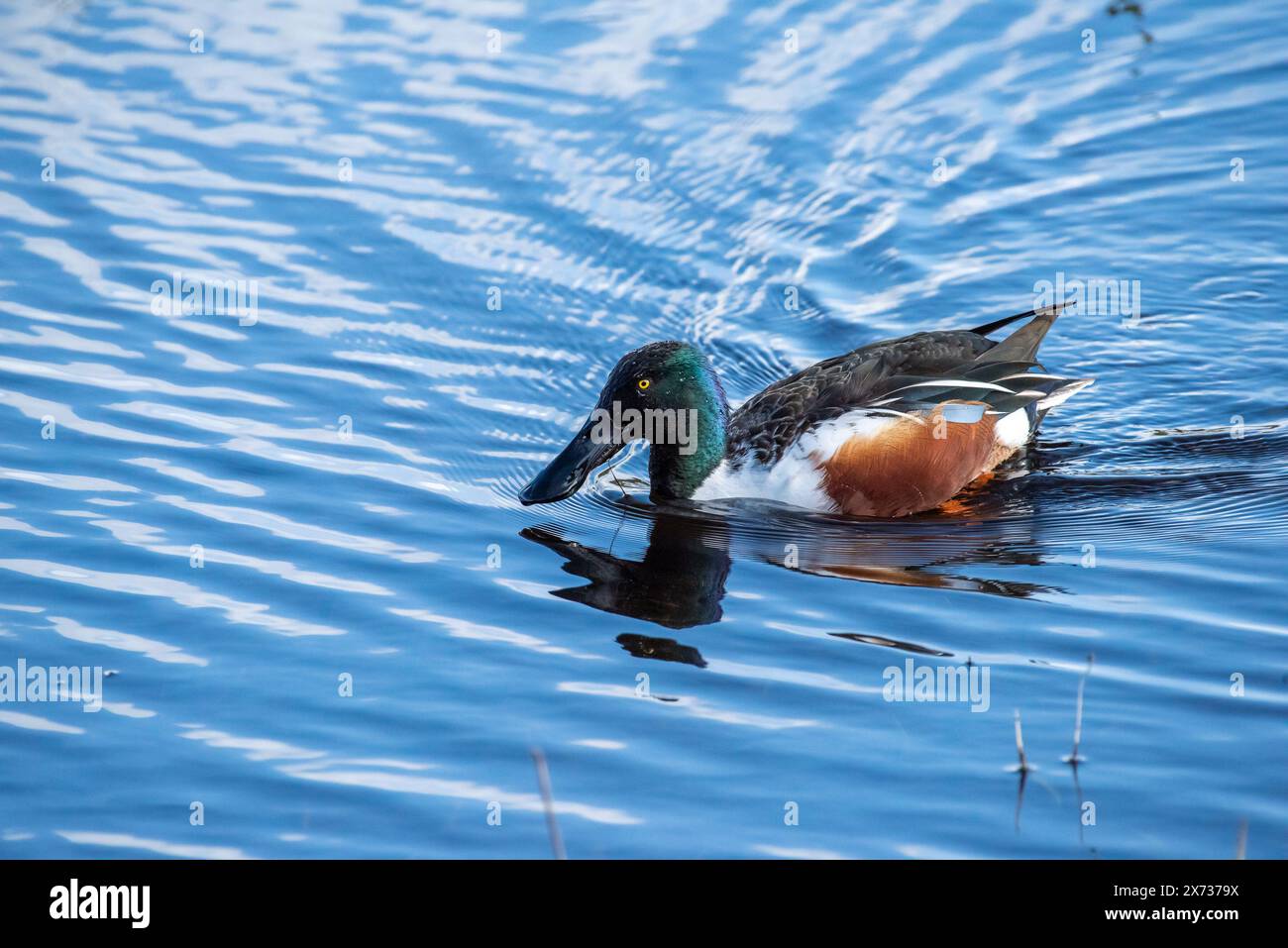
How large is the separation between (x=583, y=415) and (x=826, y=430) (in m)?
1.67

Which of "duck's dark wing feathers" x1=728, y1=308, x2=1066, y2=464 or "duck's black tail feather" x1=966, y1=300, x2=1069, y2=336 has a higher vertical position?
"duck's black tail feather" x1=966, y1=300, x2=1069, y2=336

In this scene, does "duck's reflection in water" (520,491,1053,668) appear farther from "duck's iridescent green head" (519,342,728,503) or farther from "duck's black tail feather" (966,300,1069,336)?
"duck's black tail feather" (966,300,1069,336)

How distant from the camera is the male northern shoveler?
25.9 ft

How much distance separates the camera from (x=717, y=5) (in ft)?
44.1

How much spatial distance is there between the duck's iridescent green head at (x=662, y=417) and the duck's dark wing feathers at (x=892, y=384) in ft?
0.76

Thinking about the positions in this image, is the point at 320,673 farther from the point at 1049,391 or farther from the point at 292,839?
the point at 1049,391

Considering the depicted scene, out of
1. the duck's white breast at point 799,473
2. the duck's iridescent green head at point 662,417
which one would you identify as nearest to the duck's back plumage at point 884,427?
the duck's white breast at point 799,473

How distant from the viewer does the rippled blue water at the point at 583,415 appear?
5480 millimetres

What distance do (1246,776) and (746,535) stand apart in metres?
2.87

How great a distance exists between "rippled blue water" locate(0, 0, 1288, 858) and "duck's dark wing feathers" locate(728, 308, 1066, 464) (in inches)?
16.8

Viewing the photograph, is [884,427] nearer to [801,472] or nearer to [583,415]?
[801,472]

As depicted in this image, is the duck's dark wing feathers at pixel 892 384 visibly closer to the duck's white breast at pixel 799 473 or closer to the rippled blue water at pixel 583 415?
the duck's white breast at pixel 799 473

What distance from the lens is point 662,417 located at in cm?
800

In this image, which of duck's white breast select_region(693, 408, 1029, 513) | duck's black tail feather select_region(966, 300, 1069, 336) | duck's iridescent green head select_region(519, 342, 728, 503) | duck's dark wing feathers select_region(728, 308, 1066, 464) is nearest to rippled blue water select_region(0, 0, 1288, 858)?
duck's white breast select_region(693, 408, 1029, 513)
